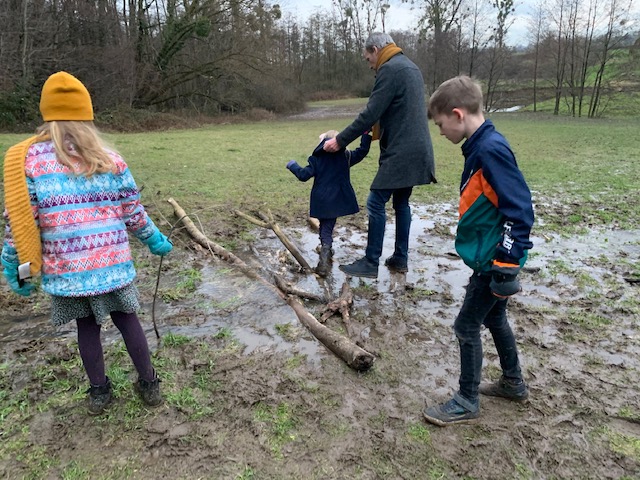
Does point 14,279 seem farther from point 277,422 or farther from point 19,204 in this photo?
point 277,422

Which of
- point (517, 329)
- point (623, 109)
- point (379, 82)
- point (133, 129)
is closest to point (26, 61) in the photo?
point (133, 129)

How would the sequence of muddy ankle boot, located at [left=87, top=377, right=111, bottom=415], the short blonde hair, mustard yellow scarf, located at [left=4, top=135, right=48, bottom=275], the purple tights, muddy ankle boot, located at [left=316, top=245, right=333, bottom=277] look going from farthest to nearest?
muddy ankle boot, located at [left=316, top=245, right=333, bottom=277] < muddy ankle boot, located at [left=87, top=377, right=111, bottom=415] < the purple tights < the short blonde hair < mustard yellow scarf, located at [left=4, top=135, right=48, bottom=275]

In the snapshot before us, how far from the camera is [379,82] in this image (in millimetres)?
4254

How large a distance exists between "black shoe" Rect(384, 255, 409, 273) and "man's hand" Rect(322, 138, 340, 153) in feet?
4.16

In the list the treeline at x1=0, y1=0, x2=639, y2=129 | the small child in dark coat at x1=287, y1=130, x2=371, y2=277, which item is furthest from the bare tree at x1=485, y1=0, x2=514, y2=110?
the small child in dark coat at x1=287, y1=130, x2=371, y2=277

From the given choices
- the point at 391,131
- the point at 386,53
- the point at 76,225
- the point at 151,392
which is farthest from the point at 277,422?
the point at 386,53

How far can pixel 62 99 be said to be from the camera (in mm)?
2316

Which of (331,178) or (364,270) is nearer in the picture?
(364,270)

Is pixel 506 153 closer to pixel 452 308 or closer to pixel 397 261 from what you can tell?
pixel 452 308

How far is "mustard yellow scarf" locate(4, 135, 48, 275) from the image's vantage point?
227cm

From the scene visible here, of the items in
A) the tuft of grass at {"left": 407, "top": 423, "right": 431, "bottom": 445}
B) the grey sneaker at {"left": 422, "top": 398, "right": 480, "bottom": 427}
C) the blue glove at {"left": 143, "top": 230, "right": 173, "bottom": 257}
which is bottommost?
the tuft of grass at {"left": 407, "top": 423, "right": 431, "bottom": 445}

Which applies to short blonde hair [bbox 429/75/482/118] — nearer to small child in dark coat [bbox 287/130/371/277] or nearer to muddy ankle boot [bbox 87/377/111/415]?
small child in dark coat [bbox 287/130/371/277]

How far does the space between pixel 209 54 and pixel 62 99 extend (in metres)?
29.6

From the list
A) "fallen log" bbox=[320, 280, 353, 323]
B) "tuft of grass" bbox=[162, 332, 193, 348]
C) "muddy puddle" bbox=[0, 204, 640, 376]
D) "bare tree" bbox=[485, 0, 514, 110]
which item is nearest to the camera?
"tuft of grass" bbox=[162, 332, 193, 348]
